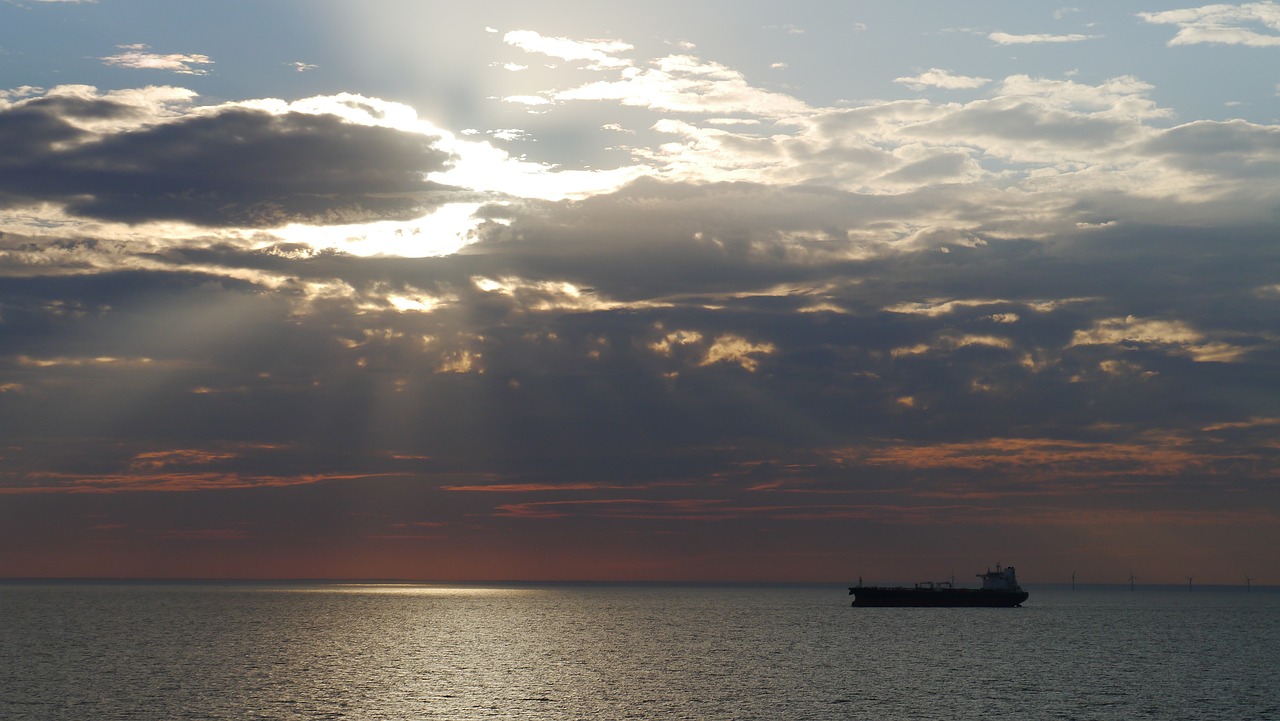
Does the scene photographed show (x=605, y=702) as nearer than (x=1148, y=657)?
Yes

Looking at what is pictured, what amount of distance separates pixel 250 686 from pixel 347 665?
2880cm

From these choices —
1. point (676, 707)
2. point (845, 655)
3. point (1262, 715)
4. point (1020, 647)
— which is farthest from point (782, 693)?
point (1020, 647)

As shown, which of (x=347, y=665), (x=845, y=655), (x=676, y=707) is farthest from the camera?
(x=845, y=655)

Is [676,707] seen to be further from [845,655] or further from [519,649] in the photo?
[519,649]

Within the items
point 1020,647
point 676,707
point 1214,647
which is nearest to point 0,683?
point 676,707

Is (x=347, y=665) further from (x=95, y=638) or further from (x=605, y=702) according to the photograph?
(x=95, y=638)

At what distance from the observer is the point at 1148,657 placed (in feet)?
554

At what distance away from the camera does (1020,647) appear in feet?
600

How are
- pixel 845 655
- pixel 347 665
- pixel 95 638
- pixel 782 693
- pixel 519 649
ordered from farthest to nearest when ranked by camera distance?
1. pixel 95 638
2. pixel 519 649
3. pixel 845 655
4. pixel 347 665
5. pixel 782 693

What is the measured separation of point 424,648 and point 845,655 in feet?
210

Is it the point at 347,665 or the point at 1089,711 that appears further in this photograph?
the point at 347,665

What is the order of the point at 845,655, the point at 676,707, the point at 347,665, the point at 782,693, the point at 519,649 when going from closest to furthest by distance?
1. the point at 676,707
2. the point at 782,693
3. the point at 347,665
4. the point at 845,655
5. the point at 519,649

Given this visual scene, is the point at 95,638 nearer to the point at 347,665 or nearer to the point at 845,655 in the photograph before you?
the point at 347,665

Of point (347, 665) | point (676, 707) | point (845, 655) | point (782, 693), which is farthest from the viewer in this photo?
point (845, 655)
